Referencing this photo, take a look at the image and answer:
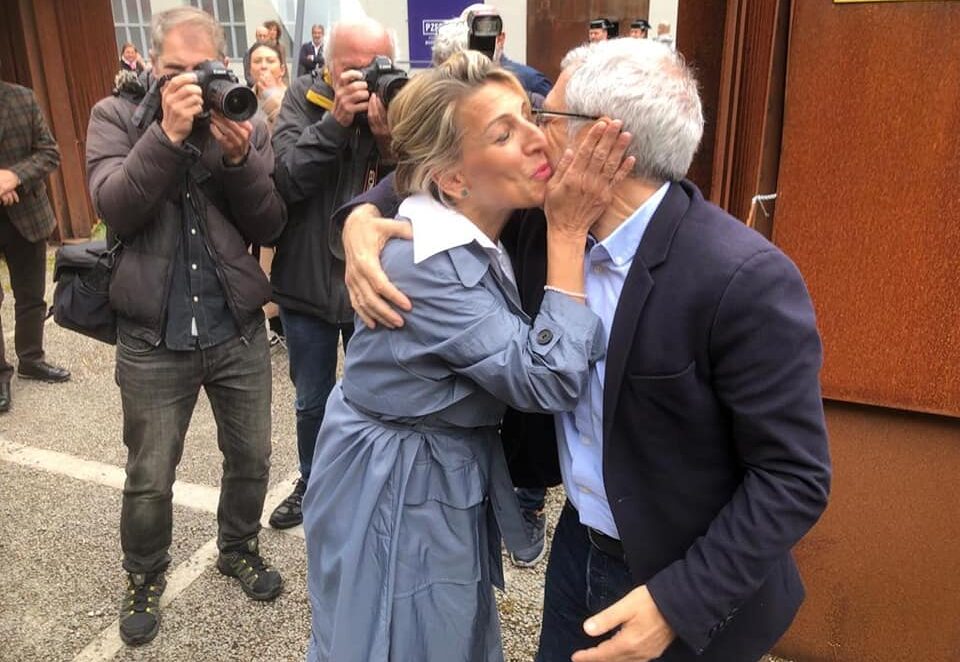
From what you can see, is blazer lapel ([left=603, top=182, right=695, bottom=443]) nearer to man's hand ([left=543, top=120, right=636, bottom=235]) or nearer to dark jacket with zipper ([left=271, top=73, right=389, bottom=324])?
man's hand ([left=543, top=120, right=636, bottom=235])

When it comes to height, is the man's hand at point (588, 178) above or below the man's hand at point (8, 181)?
above

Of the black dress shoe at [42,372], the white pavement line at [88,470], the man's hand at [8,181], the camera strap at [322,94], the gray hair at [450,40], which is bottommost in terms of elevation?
the white pavement line at [88,470]

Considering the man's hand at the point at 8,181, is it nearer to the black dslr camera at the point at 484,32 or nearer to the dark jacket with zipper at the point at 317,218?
the dark jacket with zipper at the point at 317,218

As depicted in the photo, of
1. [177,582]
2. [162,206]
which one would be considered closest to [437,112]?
[162,206]

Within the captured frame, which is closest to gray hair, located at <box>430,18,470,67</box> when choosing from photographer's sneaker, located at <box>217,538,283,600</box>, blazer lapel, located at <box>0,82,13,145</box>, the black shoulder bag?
the black shoulder bag

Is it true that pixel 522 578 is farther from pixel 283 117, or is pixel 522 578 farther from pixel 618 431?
pixel 283 117

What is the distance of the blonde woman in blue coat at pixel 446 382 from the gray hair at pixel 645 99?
0.08 metres

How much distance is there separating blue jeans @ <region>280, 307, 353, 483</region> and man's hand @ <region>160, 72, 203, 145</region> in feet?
3.09

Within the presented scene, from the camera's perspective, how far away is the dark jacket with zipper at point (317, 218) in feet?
9.41

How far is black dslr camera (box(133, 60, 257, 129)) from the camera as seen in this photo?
2.20 metres

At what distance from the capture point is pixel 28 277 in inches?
181

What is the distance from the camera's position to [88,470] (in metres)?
3.77

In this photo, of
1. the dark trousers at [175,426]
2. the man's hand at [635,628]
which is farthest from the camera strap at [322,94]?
the man's hand at [635,628]

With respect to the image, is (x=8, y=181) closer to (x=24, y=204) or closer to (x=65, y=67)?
(x=24, y=204)
